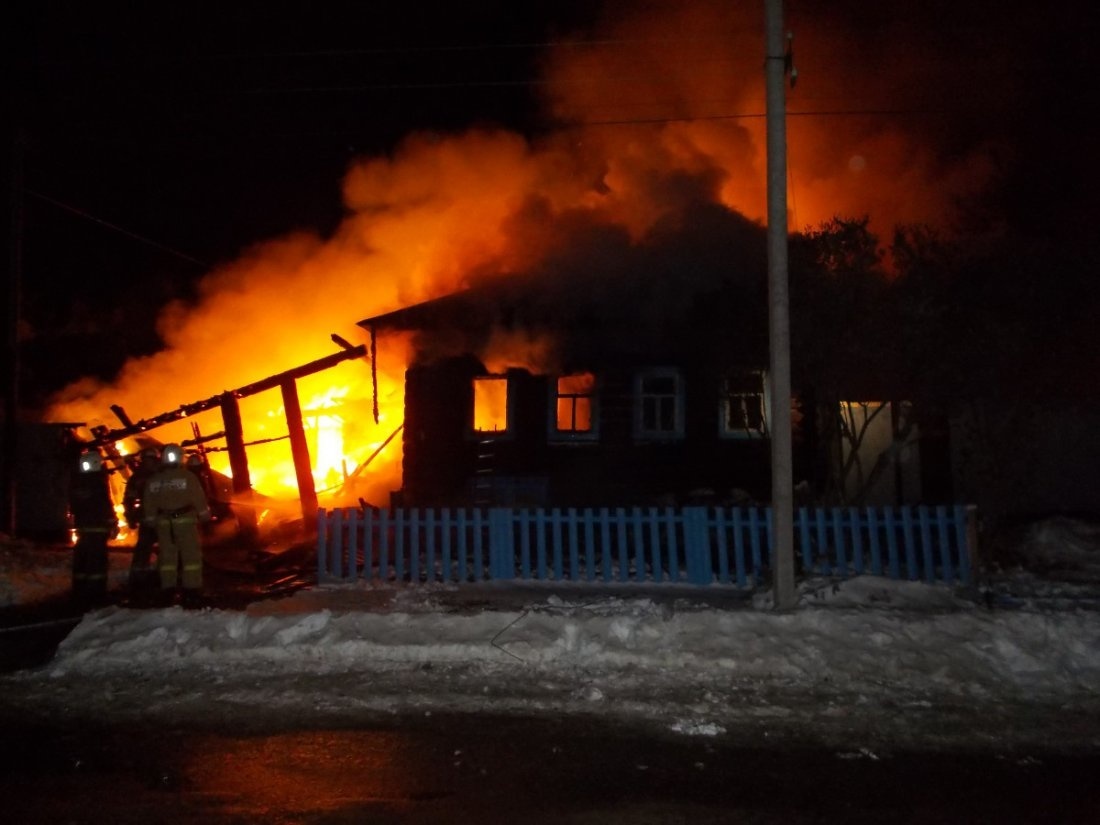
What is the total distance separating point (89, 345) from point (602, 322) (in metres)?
20.5

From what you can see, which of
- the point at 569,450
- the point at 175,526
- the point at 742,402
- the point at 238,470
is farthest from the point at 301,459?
the point at 742,402

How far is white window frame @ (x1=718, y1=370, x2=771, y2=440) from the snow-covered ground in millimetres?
4002

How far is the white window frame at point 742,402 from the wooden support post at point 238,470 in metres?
8.29

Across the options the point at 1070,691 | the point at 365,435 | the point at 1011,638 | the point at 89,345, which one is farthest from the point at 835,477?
the point at 89,345

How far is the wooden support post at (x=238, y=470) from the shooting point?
603 inches

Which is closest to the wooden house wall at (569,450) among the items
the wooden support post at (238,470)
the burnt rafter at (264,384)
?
the burnt rafter at (264,384)

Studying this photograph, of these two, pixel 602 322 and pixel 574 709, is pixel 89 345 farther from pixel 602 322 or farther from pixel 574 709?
pixel 574 709

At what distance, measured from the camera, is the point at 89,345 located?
28.1m

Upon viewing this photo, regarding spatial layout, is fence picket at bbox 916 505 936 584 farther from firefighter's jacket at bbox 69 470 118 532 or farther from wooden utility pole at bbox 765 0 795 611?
firefighter's jacket at bbox 69 470 118 532

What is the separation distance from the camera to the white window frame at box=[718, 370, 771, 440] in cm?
1232

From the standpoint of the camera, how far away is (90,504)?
9883mm

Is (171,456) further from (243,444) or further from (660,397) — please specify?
(660,397)

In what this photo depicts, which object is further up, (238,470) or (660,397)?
(660,397)

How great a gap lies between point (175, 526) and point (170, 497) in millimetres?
322
